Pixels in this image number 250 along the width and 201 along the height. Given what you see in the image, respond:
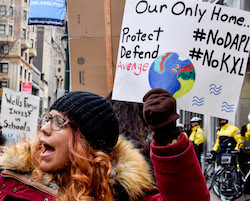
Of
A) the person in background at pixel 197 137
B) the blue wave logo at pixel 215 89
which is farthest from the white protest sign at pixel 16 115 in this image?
the person in background at pixel 197 137

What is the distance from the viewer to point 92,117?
5.95 ft

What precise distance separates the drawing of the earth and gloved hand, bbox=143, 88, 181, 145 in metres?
1.27

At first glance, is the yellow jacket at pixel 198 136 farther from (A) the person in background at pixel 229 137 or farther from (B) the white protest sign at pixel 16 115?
(B) the white protest sign at pixel 16 115

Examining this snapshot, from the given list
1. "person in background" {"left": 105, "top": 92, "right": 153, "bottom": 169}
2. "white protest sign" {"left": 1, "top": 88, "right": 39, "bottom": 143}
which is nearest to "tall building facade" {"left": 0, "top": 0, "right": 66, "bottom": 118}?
"white protest sign" {"left": 1, "top": 88, "right": 39, "bottom": 143}

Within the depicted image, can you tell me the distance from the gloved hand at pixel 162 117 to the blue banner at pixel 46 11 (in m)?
9.34

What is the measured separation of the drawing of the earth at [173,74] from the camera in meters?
2.73

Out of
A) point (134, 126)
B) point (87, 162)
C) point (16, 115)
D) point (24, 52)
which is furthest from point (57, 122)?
point (24, 52)

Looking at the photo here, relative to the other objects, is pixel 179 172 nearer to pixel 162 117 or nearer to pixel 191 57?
pixel 162 117

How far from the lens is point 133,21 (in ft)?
10.2

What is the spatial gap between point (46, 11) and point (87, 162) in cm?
931

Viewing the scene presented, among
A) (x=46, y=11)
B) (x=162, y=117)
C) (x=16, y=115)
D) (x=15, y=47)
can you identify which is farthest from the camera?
(x=15, y=47)

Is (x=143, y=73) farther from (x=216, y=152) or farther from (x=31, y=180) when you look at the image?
(x=216, y=152)

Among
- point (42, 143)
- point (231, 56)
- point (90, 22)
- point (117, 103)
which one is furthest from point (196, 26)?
point (42, 143)

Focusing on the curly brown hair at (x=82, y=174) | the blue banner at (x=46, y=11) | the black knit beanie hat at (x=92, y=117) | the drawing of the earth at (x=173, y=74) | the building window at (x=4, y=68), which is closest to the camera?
→ the curly brown hair at (x=82, y=174)
